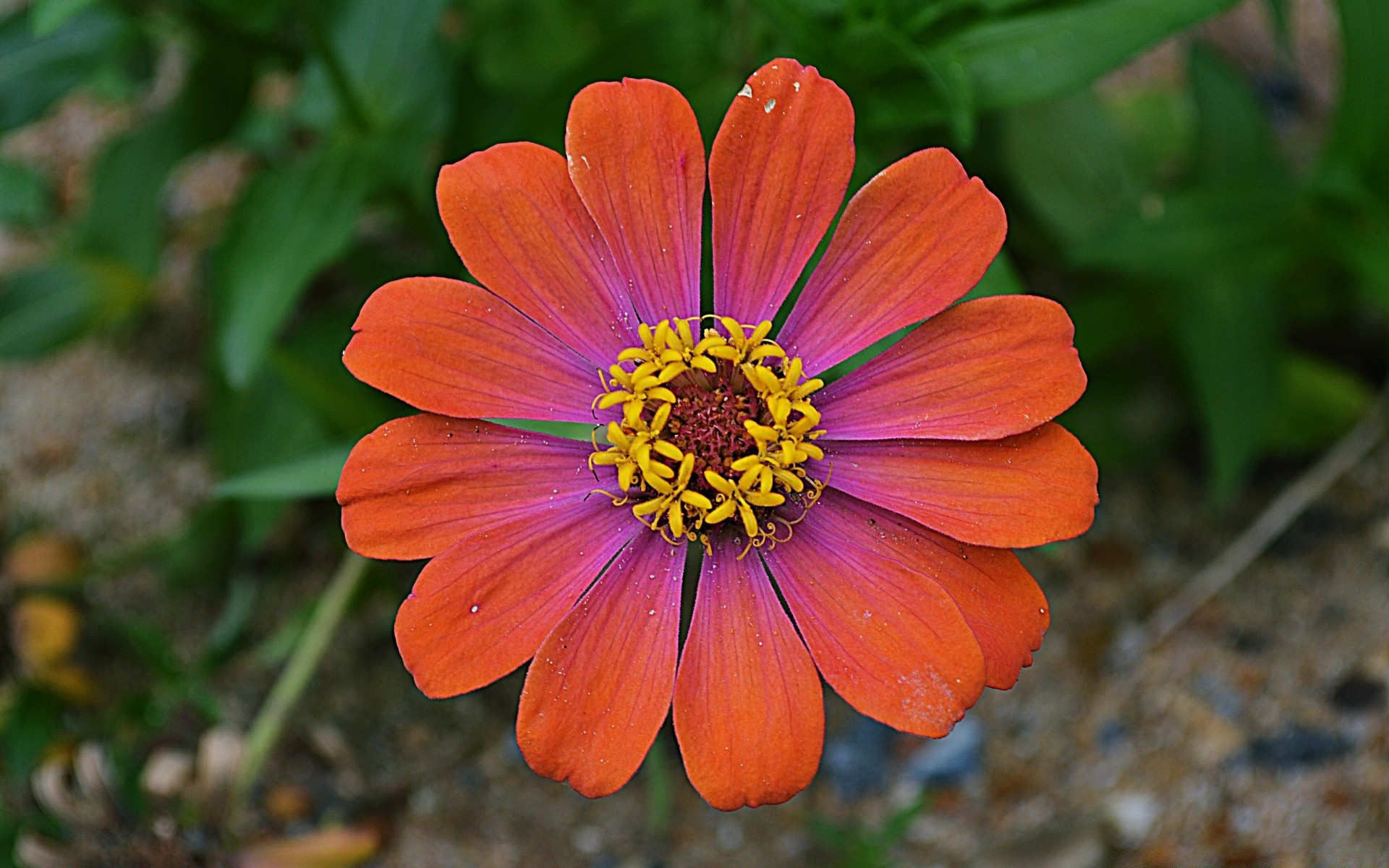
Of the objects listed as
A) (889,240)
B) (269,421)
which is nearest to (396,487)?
(889,240)

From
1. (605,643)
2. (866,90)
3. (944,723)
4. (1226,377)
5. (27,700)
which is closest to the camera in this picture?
(944,723)

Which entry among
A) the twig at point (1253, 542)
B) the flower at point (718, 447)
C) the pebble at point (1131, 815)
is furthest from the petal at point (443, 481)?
the twig at point (1253, 542)

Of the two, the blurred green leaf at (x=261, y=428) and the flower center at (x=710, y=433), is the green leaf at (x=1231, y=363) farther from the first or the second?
the blurred green leaf at (x=261, y=428)

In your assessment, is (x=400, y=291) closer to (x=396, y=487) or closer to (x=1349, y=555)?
(x=396, y=487)

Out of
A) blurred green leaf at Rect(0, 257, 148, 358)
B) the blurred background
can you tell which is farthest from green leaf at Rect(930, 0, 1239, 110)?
blurred green leaf at Rect(0, 257, 148, 358)

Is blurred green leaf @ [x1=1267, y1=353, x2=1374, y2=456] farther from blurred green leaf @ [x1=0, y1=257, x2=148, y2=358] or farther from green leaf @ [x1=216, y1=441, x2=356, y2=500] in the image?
blurred green leaf @ [x1=0, y1=257, x2=148, y2=358]
